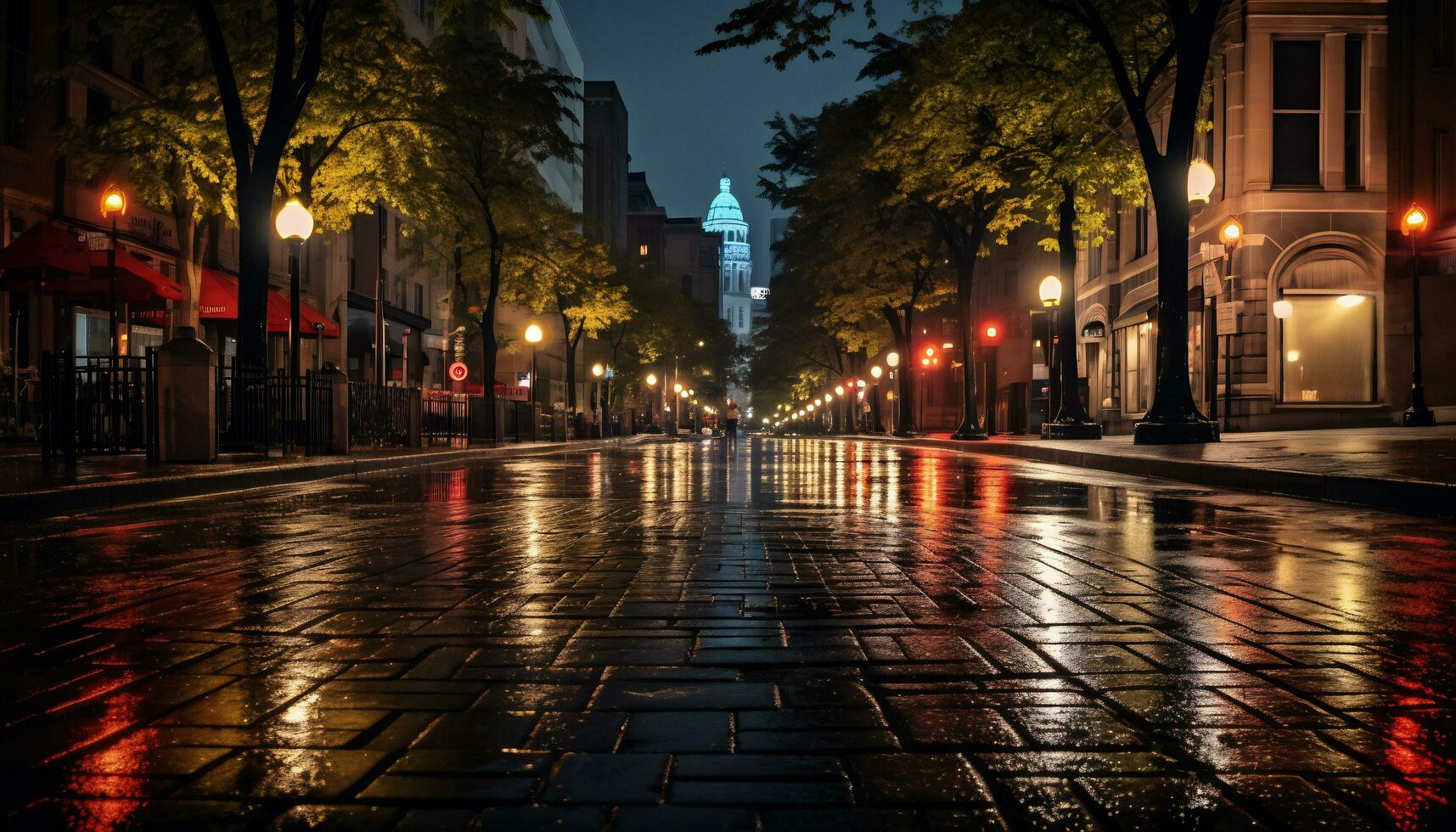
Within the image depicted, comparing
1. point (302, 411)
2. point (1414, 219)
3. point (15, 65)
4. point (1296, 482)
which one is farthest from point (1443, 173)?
point (15, 65)

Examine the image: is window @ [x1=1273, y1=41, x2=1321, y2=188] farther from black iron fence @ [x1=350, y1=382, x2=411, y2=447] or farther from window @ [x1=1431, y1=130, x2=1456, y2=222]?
black iron fence @ [x1=350, y1=382, x2=411, y2=447]

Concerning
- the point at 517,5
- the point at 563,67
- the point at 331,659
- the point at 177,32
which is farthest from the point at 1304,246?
the point at 563,67

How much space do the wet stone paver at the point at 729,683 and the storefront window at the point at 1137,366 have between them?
30.4 m

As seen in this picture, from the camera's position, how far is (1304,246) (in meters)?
30.1

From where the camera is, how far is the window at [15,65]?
81.1 feet

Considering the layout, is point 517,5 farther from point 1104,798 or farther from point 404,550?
point 1104,798

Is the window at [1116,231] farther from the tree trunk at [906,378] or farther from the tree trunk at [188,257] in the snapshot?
the tree trunk at [188,257]

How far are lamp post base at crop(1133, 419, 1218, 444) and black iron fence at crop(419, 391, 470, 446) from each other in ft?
59.0

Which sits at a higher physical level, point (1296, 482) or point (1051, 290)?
point (1051, 290)

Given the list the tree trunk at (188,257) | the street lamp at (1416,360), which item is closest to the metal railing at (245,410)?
the tree trunk at (188,257)

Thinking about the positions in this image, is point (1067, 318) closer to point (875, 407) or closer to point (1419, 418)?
point (1419, 418)

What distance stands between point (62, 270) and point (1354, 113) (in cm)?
3008

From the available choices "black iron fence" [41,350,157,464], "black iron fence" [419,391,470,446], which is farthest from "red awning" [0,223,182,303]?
"black iron fence" [419,391,470,446]

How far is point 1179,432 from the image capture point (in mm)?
20766
